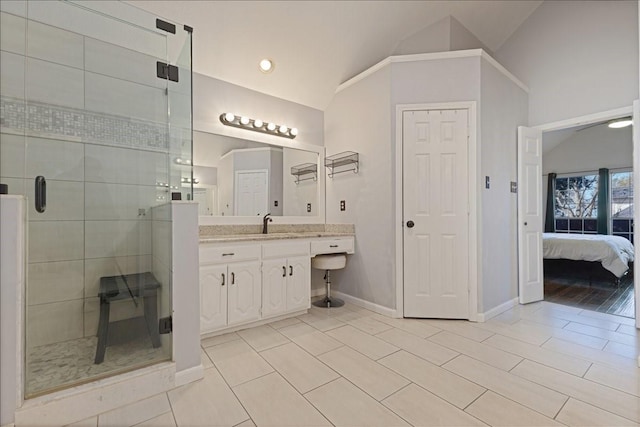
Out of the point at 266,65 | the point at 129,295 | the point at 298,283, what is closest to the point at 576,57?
the point at 266,65

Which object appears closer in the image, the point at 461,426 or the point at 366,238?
the point at 461,426

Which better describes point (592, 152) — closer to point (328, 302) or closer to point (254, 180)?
point (328, 302)

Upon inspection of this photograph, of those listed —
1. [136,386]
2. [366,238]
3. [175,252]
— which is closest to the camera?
[136,386]

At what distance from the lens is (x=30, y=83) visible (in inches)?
71.3

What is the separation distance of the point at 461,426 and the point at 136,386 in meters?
1.74

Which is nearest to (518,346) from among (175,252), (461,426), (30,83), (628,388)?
(628,388)

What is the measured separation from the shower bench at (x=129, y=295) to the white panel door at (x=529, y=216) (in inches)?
148

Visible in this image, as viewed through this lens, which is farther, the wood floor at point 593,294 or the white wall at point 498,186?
the wood floor at point 593,294

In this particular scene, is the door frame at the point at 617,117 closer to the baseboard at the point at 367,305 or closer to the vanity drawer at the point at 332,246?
the baseboard at the point at 367,305

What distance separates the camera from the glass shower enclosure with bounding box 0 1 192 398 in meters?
1.70

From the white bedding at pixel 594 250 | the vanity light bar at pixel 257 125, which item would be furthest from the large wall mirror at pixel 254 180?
the white bedding at pixel 594 250

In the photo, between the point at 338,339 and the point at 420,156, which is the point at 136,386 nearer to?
the point at 338,339

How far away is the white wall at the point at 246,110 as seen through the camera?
115 inches

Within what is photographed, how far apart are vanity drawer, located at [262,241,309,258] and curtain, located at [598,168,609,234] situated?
700 cm
